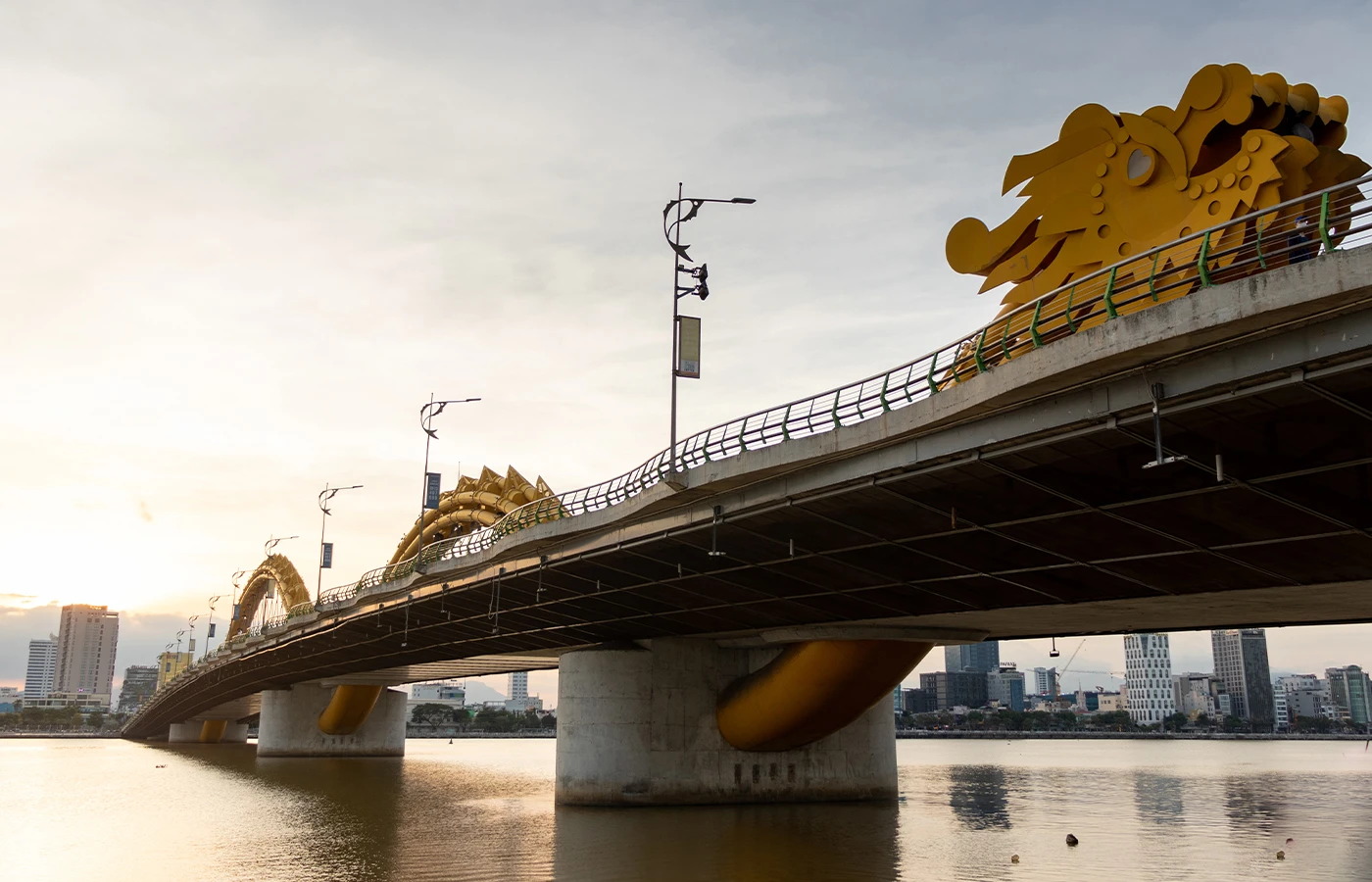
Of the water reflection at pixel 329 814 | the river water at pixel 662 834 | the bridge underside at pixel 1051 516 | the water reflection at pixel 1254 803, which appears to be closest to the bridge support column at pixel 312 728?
the water reflection at pixel 329 814

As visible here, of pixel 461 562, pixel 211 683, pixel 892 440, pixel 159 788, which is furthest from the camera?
pixel 211 683

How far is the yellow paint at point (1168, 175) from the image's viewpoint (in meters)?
26.9

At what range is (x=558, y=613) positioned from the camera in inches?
1918

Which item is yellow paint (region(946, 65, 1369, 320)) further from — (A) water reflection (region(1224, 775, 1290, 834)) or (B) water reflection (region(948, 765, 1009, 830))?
(A) water reflection (region(1224, 775, 1290, 834))

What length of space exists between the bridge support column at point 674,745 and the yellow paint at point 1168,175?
22.8 meters

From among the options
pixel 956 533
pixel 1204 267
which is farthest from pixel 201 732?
pixel 1204 267

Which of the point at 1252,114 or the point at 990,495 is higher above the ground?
the point at 1252,114

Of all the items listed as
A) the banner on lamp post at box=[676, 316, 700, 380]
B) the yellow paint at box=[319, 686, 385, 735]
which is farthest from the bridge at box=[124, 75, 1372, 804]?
the yellow paint at box=[319, 686, 385, 735]

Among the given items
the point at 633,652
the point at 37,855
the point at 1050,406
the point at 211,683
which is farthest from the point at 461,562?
the point at 211,683

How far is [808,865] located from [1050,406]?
14.9 meters

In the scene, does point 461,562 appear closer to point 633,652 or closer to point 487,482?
point 633,652

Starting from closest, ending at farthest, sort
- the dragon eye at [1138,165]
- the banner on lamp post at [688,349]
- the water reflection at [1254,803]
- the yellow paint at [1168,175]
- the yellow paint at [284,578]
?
1. the yellow paint at [1168,175]
2. the dragon eye at [1138,165]
3. the banner on lamp post at [688,349]
4. the water reflection at [1254,803]
5. the yellow paint at [284,578]

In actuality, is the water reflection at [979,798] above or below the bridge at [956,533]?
below

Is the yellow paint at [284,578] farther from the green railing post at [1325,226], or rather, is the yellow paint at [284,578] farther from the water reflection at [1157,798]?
the green railing post at [1325,226]
